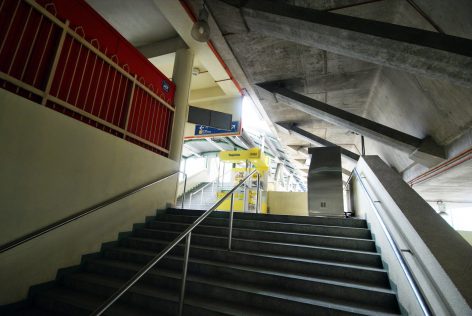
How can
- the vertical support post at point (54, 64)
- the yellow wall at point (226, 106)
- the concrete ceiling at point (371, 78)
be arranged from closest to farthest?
the vertical support post at point (54, 64), the concrete ceiling at point (371, 78), the yellow wall at point (226, 106)

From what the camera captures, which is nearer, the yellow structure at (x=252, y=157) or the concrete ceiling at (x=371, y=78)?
the concrete ceiling at (x=371, y=78)

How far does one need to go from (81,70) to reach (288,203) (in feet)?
22.0

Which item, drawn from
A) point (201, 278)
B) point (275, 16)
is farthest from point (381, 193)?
point (275, 16)

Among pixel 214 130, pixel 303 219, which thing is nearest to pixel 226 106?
pixel 214 130

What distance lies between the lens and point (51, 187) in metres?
2.69

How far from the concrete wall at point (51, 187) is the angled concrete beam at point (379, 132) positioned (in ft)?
11.2

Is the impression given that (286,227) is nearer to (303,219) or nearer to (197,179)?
(303,219)

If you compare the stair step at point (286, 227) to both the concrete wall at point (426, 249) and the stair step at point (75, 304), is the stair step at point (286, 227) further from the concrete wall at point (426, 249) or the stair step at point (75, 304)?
the stair step at point (75, 304)

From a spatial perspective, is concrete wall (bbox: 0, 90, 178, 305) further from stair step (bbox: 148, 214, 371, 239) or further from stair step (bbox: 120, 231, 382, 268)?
stair step (bbox: 148, 214, 371, 239)

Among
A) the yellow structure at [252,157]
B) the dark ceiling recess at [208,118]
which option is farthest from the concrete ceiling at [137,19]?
the yellow structure at [252,157]

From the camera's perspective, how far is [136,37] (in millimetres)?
5785

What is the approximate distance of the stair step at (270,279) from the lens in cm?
209

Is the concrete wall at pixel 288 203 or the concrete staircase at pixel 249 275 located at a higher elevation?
the concrete wall at pixel 288 203

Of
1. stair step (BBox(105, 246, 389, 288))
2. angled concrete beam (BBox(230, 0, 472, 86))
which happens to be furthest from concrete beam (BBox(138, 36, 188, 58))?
stair step (BBox(105, 246, 389, 288))
